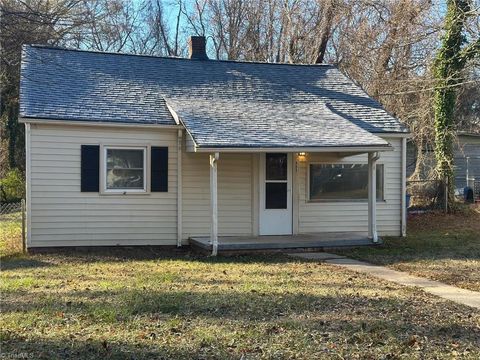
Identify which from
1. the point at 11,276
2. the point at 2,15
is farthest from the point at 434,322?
the point at 2,15

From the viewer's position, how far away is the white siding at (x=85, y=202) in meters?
10.8

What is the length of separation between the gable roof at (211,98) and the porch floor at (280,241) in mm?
2038

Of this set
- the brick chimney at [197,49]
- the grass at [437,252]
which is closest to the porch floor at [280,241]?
the grass at [437,252]

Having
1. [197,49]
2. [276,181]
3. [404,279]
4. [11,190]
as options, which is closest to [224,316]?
[404,279]

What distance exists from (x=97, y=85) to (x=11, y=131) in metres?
16.2

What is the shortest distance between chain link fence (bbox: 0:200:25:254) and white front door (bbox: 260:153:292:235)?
517 centimetres

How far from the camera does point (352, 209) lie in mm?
12805

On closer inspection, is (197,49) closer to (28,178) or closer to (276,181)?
(276,181)

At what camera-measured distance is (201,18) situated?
99.2 ft

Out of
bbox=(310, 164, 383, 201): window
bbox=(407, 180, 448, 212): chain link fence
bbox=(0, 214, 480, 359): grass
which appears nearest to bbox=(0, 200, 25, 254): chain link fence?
bbox=(0, 214, 480, 359): grass

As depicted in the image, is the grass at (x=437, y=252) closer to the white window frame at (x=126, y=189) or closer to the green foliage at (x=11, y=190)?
the white window frame at (x=126, y=189)

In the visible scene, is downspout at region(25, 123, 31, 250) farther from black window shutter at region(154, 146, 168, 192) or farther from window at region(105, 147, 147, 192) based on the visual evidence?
black window shutter at region(154, 146, 168, 192)

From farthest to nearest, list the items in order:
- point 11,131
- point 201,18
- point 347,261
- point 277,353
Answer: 1. point 201,18
2. point 11,131
3. point 347,261
4. point 277,353

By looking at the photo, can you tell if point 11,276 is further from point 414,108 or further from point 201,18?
point 201,18
